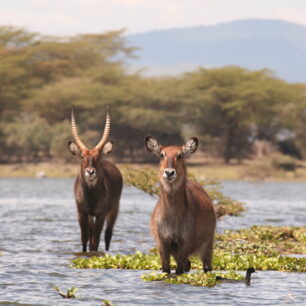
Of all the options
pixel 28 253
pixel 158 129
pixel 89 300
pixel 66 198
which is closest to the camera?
pixel 89 300

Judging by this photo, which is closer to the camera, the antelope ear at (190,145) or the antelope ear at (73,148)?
the antelope ear at (190,145)

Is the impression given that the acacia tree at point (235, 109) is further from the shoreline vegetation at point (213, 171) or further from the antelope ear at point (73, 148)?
the antelope ear at point (73, 148)

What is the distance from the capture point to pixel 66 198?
4156 centimetres

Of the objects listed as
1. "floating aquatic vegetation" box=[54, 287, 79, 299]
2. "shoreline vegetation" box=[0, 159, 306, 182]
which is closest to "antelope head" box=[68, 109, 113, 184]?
"floating aquatic vegetation" box=[54, 287, 79, 299]

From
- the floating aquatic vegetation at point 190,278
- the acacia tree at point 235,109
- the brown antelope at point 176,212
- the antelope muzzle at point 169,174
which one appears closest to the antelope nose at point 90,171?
the floating aquatic vegetation at point 190,278

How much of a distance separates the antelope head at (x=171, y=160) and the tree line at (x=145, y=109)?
64.0m

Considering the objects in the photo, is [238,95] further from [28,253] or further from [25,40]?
[28,253]

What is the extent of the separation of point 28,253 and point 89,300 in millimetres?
5401

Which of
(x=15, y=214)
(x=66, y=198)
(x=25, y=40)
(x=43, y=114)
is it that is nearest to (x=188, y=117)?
(x=43, y=114)

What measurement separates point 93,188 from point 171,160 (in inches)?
171

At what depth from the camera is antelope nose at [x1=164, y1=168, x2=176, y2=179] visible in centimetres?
1028

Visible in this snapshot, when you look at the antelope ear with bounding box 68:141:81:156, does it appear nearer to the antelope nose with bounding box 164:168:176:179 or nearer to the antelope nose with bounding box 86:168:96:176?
the antelope nose with bounding box 86:168:96:176

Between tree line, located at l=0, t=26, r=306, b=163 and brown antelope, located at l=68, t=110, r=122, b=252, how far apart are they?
59.7 metres

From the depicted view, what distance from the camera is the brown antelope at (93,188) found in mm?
14094
